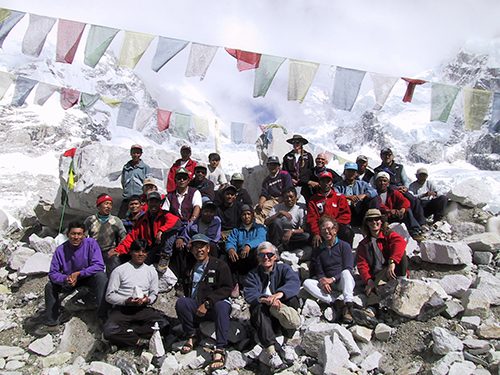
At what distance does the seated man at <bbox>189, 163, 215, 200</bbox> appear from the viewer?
768 cm

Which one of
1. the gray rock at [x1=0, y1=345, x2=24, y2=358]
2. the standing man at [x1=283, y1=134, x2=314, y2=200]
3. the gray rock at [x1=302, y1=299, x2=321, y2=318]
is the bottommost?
the gray rock at [x1=0, y1=345, x2=24, y2=358]

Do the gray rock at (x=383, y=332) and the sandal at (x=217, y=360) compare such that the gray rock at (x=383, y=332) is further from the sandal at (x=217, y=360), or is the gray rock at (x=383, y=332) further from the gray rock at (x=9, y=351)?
the gray rock at (x=9, y=351)

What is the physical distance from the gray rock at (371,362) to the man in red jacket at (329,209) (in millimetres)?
2158

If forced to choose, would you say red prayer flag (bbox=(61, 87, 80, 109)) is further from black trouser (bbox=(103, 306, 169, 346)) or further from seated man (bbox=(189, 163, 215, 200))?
black trouser (bbox=(103, 306, 169, 346))

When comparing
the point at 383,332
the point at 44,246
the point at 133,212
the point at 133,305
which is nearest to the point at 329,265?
the point at 383,332

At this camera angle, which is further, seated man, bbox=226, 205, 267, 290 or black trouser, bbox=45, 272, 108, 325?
seated man, bbox=226, 205, 267, 290

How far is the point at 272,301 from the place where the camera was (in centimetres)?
471

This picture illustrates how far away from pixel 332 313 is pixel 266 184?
308 centimetres

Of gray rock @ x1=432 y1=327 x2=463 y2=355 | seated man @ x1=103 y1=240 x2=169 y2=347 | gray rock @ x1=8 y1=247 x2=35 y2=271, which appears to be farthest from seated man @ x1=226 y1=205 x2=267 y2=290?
gray rock @ x1=8 y1=247 x2=35 y2=271

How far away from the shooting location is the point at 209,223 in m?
6.43

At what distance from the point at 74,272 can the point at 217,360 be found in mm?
2539

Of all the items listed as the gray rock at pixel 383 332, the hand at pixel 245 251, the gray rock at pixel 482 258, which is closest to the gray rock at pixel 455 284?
the gray rock at pixel 482 258

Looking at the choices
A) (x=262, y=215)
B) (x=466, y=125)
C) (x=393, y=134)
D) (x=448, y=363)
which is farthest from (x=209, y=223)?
(x=393, y=134)

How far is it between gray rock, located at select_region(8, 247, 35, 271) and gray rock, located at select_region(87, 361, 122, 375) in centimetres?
396
